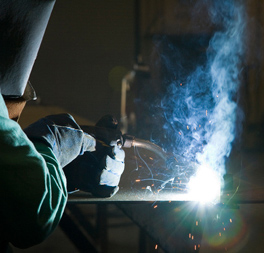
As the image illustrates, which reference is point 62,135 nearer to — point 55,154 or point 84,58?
point 55,154

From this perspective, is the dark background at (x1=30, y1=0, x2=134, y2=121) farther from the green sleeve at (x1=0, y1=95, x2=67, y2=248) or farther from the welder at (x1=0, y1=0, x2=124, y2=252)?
the green sleeve at (x1=0, y1=95, x2=67, y2=248)

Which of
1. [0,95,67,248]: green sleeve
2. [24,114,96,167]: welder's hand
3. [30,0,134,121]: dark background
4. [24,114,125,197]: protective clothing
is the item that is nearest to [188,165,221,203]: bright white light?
[24,114,125,197]: protective clothing

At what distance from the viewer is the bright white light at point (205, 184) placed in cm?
107

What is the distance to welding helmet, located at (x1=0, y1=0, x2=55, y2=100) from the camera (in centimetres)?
69

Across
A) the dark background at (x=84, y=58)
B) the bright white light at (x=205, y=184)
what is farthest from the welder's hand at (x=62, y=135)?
the dark background at (x=84, y=58)

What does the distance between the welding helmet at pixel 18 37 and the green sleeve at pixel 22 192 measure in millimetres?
263

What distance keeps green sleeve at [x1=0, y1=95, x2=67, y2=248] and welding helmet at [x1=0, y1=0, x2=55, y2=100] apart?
10.4 inches

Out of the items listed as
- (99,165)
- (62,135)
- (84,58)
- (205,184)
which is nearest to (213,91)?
(84,58)

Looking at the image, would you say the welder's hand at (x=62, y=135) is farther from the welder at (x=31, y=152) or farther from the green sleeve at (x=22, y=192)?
the green sleeve at (x=22, y=192)

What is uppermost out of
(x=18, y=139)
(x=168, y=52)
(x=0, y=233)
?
(x=168, y=52)

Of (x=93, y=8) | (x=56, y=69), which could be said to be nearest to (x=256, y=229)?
(x=56, y=69)

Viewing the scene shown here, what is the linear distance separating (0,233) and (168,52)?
8.89ft

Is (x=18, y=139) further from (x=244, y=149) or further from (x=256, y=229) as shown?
(x=244, y=149)

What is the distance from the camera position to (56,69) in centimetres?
278
